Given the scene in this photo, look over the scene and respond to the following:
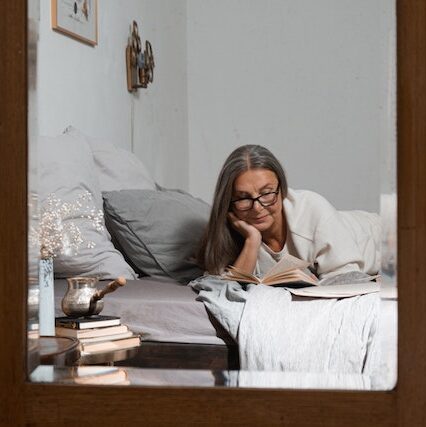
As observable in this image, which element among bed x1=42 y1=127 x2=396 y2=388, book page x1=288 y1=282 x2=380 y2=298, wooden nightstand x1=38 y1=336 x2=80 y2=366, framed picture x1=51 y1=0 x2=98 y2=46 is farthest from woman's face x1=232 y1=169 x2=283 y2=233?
wooden nightstand x1=38 y1=336 x2=80 y2=366

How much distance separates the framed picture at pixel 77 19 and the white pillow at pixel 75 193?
534mm

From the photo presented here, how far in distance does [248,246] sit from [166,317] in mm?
553

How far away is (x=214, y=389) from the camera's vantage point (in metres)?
0.82

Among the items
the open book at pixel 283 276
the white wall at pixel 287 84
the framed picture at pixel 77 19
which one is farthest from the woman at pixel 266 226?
the white wall at pixel 287 84

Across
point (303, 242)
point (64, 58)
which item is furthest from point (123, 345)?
point (64, 58)

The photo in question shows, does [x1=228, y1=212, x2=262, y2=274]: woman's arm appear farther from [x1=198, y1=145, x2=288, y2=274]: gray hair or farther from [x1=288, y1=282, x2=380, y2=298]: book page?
[x1=288, y1=282, x2=380, y2=298]: book page

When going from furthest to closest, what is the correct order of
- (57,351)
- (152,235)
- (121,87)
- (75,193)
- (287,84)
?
(287,84), (121,87), (152,235), (75,193), (57,351)

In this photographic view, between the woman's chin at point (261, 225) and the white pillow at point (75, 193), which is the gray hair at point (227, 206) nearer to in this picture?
the woman's chin at point (261, 225)

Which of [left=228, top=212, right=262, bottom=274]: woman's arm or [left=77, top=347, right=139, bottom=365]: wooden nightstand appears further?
[left=228, top=212, right=262, bottom=274]: woman's arm

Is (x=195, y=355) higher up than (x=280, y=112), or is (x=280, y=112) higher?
(x=280, y=112)

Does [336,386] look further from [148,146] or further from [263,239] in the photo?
[148,146]

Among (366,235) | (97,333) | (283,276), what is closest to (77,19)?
(366,235)

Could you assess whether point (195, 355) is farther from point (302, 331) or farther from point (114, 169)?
point (114, 169)

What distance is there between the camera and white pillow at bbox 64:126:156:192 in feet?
8.91
